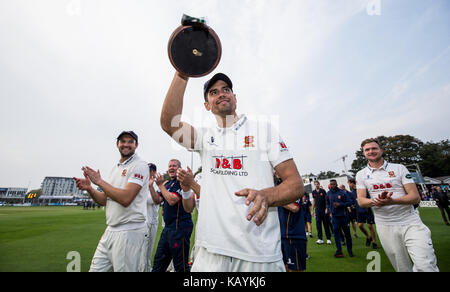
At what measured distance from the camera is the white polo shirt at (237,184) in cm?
180

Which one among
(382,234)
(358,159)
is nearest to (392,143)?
(358,159)

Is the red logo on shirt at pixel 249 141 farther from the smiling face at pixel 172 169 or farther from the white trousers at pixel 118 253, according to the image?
the smiling face at pixel 172 169

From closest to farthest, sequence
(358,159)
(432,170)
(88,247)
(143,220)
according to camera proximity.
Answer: (143,220) → (88,247) → (432,170) → (358,159)

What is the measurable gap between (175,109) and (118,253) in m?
2.79

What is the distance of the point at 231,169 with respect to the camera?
2010 millimetres

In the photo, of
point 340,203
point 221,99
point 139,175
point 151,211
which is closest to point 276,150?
point 221,99

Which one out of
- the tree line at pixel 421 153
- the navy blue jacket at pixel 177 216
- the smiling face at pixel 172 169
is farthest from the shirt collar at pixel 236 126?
the tree line at pixel 421 153

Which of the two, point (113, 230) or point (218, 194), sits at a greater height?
point (218, 194)

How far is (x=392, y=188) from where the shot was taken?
13.6ft

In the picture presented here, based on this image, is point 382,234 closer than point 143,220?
No

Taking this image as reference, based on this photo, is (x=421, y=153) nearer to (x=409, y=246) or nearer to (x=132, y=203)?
(x=409, y=246)
